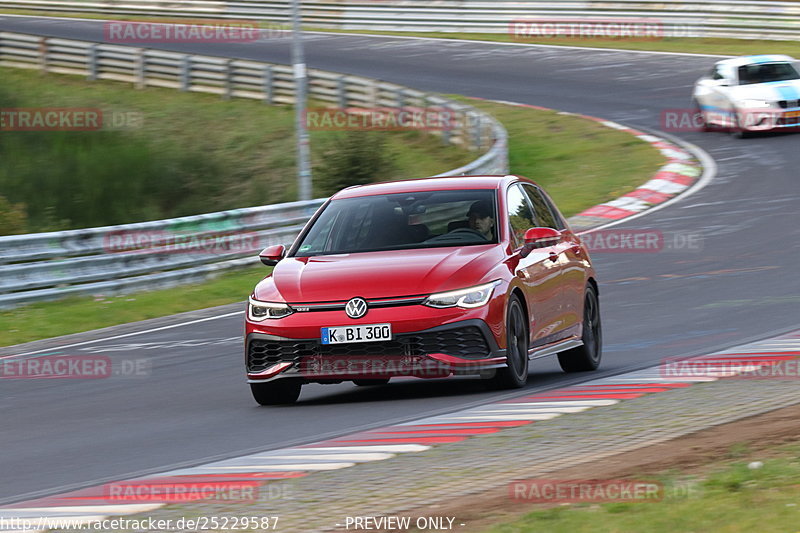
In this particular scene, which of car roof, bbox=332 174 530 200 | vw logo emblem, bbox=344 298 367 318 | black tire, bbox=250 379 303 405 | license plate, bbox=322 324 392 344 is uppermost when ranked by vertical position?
car roof, bbox=332 174 530 200

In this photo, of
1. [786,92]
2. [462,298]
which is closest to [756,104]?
[786,92]

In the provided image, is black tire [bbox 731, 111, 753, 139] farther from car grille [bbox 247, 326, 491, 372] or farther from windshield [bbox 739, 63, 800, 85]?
car grille [bbox 247, 326, 491, 372]

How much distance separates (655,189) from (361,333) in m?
15.9

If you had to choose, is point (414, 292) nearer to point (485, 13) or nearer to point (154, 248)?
point (154, 248)

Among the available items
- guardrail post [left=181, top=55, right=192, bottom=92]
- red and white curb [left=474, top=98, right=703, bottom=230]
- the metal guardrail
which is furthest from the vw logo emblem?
guardrail post [left=181, top=55, right=192, bottom=92]

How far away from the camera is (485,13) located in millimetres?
48312

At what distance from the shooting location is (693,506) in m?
5.81

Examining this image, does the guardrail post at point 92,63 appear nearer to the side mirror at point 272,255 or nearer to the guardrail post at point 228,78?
the guardrail post at point 228,78

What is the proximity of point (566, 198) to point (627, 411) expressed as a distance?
53.5 ft

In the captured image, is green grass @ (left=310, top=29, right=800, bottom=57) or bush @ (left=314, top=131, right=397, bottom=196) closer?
bush @ (left=314, top=131, right=397, bottom=196)

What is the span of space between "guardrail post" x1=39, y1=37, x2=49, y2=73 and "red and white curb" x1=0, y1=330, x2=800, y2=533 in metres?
36.5

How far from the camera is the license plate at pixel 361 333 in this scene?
9.52 m

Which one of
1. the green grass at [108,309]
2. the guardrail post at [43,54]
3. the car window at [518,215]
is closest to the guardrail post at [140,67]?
the guardrail post at [43,54]

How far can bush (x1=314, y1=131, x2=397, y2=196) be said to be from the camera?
2689cm
